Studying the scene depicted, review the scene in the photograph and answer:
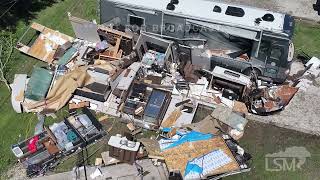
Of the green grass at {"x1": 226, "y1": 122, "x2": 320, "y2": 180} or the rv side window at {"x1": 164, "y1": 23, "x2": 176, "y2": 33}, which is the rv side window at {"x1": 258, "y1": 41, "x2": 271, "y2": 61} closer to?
the green grass at {"x1": 226, "y1": 122, "x2": 320, "y2": 180}

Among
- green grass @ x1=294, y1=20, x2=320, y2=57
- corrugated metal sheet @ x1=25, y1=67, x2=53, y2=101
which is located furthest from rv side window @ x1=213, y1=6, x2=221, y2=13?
corrugated metal sheet @ x1=25, y1=67, x2=53, y2=101

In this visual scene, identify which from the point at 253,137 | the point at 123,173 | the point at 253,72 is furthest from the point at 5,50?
the point at 253,137

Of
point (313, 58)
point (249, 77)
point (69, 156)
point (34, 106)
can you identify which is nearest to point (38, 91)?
point (34, 106)

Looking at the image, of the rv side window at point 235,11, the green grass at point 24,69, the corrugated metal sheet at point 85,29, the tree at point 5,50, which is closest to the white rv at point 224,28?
the rv side window at point 235,11

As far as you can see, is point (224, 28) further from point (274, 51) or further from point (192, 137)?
point (192, 137)

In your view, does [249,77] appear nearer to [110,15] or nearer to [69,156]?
[110,15]

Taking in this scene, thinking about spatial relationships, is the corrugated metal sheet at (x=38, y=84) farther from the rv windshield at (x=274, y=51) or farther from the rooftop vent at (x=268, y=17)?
the rooftop vent at (x=268, y=17)
